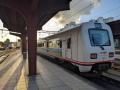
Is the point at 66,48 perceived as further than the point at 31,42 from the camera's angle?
Yes

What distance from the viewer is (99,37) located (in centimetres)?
1195

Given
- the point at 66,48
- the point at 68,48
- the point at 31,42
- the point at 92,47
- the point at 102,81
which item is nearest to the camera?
the point at 102,81

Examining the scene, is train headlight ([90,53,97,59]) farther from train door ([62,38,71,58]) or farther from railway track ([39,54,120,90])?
train door ([62,38,71,58])

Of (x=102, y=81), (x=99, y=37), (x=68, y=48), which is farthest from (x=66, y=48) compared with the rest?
(x=102, y=81)

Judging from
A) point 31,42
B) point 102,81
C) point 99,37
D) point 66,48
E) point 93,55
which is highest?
point 99,37

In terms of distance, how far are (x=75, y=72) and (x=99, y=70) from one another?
1980 mm

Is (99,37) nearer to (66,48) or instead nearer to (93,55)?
(93,55)

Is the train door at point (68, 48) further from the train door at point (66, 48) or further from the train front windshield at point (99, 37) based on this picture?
the train front windshield at point (99, 37)

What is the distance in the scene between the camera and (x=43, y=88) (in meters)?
8.59

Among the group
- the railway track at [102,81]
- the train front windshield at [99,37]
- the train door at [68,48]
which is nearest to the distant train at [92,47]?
the train front windshield at [99,37]

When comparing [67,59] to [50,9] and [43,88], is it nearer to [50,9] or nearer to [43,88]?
[50,9]

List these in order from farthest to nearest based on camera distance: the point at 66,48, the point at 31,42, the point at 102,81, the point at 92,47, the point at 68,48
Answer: the point at 66,48 → the point at 68,48 → the point at 31,42 → the point at 92,47 → the point at 102,81

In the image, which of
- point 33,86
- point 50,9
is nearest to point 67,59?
point 50,9

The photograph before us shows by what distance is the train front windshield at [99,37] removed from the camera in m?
11.7
